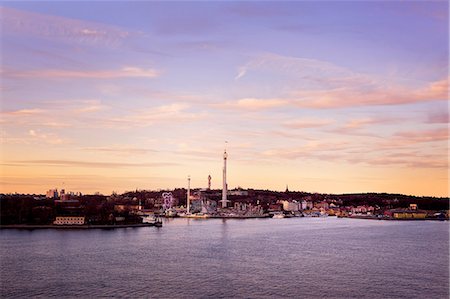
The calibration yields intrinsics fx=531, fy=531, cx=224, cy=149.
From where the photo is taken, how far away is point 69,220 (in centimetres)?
3778

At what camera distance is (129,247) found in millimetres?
23797

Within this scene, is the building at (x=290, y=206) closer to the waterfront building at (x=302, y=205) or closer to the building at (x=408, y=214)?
the waterfront building at (x=302, y=205)

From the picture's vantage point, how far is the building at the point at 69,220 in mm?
37500

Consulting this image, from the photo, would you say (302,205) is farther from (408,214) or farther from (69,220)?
(69,220)

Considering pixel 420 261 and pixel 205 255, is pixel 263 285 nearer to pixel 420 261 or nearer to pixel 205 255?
pixel 205 255

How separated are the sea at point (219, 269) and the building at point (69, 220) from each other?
1080 cm

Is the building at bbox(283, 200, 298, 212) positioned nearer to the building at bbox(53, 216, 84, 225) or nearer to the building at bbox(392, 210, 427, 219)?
the building at bbox(392, 210, 427, 219)

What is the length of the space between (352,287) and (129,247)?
12026 mm

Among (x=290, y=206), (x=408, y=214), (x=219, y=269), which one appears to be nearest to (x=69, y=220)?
(x=219, y=269)

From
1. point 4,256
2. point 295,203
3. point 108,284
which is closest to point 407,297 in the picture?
point 108,284

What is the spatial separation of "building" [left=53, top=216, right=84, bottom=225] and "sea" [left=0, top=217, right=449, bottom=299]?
10.8 metres

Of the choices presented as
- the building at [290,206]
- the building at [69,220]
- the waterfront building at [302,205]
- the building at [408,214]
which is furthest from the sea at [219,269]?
the waterfront building at [302,205]

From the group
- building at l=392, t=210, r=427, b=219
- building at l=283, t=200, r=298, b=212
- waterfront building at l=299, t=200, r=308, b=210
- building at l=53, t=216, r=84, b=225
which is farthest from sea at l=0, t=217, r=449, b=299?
waterfront building at l=299, t=200, r=308, b=210

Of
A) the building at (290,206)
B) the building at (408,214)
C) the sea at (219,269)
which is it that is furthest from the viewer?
the building at (290,206)
